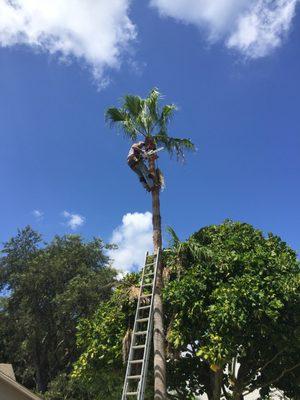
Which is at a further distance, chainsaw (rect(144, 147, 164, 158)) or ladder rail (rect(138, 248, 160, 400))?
chainsaw (rect(144, 147, 164, 158))

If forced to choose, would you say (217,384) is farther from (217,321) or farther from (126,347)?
(126,347)

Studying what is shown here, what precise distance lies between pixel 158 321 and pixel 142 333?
47cm

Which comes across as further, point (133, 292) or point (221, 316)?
point (133, 292)

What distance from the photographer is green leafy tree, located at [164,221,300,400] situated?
1223 cm

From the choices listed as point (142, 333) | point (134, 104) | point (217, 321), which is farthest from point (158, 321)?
point (134, 104)

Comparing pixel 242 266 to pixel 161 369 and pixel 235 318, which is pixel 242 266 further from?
pixel 161 369

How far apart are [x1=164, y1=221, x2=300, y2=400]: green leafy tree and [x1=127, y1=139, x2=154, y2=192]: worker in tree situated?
2.00 metres

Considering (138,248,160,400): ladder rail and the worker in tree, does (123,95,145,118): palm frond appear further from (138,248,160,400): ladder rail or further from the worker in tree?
(138,248,160,400): ladder rail

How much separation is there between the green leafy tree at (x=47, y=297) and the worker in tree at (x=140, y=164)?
18.4m

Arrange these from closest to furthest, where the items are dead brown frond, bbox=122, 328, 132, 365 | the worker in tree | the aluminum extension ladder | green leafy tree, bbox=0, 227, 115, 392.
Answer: the aluminum extension ladder, dead brown frond, bbox=122, 328, 132, 365, the worker in tree, green leafy tree, bbox=0, 227, 115, 392

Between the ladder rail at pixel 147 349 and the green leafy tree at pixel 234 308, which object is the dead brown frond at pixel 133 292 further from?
the ladder rail at pixel 147 349

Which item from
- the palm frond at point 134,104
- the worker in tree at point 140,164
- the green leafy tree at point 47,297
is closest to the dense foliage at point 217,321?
the worker in tree at point 140,164

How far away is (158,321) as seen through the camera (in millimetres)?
11312

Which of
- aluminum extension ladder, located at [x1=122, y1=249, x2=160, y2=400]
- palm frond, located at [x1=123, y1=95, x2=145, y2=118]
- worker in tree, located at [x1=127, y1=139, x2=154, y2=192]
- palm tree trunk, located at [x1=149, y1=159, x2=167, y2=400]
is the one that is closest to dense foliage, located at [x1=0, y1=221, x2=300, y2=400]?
aluminum extension ladder, located at [x1=122, y1=249, x2=160, y2=400]
